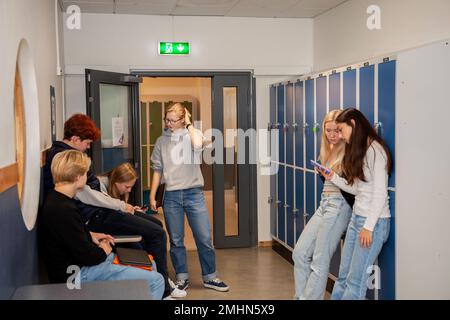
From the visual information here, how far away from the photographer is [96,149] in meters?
5.20

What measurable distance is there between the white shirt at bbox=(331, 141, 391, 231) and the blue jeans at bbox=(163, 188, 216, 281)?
152 centimetres

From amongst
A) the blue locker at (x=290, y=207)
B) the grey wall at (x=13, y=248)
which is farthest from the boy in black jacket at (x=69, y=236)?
the blue locker at (x=290, y=207)

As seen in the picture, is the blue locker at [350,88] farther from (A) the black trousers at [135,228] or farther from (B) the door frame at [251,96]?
(B) the door frame at [251,96]

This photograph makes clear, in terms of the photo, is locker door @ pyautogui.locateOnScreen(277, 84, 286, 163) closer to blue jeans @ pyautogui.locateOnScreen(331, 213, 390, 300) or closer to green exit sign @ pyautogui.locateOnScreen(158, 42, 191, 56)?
green exit sign @ pyautogui.locateOnScreen(158, 42, 191, 56)

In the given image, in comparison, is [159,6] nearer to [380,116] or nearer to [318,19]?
[318,19]

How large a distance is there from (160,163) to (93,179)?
2.99 ft

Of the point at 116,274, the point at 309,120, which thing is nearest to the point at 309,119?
the point at 309,120

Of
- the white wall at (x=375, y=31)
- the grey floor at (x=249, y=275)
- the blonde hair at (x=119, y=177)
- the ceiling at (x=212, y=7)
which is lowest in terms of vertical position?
the grey floor at (x=249, y=275)

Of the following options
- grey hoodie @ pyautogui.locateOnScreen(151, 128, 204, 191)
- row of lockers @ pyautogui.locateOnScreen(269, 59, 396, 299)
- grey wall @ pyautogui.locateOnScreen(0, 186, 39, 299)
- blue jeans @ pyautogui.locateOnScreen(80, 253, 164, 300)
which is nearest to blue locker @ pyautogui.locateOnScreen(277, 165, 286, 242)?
row of lockers @ pyautogui.locateOnScreen(269, 59, 396, 299)

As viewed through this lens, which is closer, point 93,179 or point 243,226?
point 93,179

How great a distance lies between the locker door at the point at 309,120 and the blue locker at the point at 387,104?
1282 mm

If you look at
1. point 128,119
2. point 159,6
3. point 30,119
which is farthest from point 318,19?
Answer: point 30,119

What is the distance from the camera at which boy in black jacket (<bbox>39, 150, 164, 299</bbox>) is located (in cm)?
289

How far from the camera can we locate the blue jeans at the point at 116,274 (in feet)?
9.79
